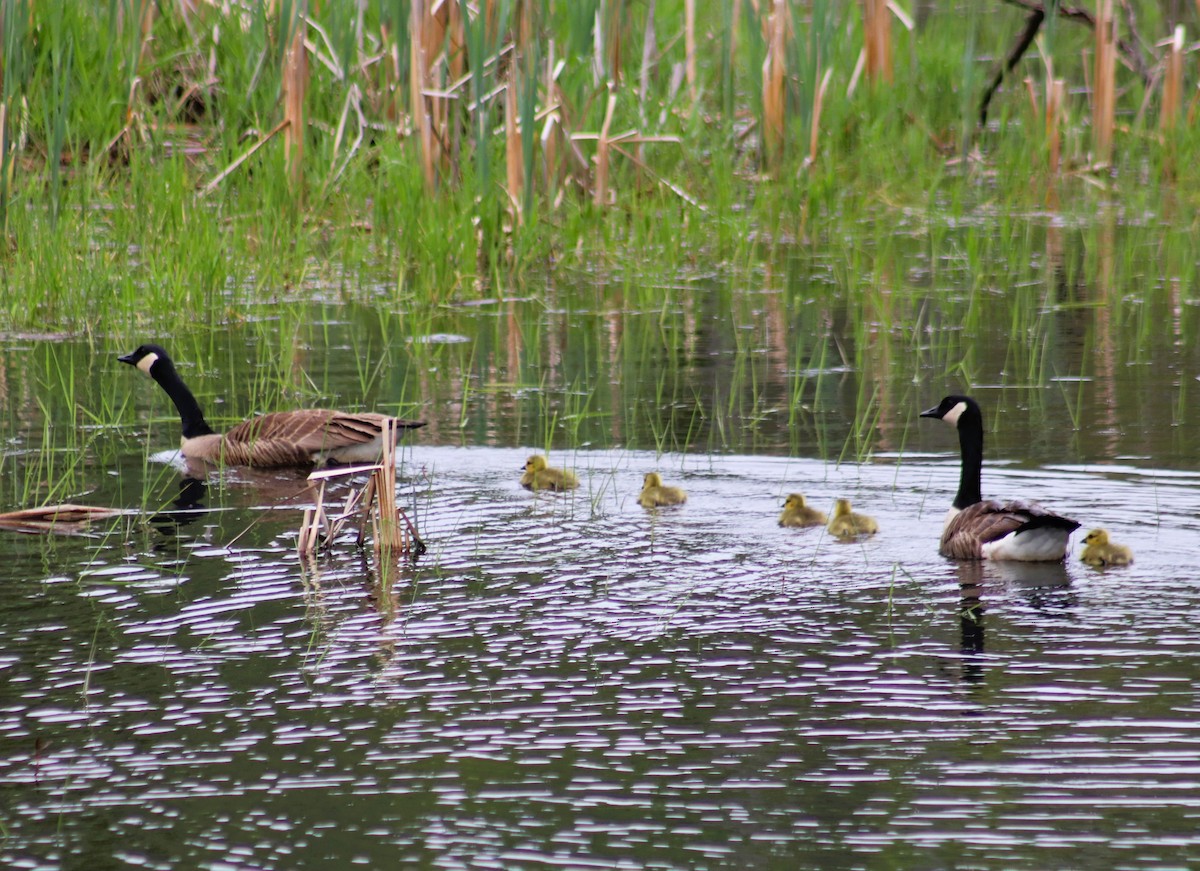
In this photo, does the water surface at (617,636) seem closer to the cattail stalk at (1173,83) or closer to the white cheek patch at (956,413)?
the white cheek patch at (956,413)

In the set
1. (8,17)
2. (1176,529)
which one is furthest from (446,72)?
(1176,529)

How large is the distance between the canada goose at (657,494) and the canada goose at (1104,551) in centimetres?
188

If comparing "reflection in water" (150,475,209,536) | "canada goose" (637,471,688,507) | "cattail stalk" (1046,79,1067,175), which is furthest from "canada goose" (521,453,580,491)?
"cattail stalk" (1046,79,1067,175)

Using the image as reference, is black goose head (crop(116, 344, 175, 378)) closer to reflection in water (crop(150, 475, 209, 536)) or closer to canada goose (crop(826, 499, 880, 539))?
reflection in water (crop(150, 475, 209, 536))

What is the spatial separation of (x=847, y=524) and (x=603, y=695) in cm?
232

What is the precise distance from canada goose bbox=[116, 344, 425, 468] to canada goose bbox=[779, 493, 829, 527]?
7.06 ft

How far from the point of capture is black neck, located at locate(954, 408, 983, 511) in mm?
7895

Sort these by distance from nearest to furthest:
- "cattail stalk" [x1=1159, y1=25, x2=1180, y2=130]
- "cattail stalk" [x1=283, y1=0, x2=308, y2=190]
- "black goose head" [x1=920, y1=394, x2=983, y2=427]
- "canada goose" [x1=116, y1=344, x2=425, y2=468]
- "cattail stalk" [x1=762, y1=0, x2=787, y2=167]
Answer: "black goose head" [x1=920, y1=394, x2=983, y2=427] → "canada goose" [x1=116, y1=344, x2=425, y2=468] → "cattail stalk" [x1=283, y1=0, x2=308, y2=190] → "cattail stalk" [x1=762, y1=0, x2=787, y2=167] → "cattail stalk" [x1=1159, y1=25, x2=1180, y2=130]

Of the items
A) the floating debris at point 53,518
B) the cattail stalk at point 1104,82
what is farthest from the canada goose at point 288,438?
the cattail stalk at point 1104,82

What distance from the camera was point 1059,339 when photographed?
1244 centimetres

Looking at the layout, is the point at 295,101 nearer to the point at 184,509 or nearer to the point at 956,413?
the point at 184,509

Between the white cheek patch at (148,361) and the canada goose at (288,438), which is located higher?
the white cheek patch at (148,361)

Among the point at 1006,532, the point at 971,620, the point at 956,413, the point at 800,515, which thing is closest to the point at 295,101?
the point at 956,413

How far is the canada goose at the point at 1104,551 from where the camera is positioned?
23.7ft
